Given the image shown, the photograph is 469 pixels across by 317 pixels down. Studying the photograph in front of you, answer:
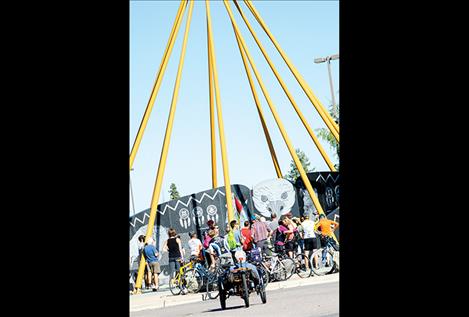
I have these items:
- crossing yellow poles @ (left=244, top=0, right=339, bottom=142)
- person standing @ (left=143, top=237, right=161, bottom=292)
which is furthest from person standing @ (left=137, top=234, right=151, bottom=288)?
crossing yellow poles @ (left=244, top=0, right=339, bottom=142)

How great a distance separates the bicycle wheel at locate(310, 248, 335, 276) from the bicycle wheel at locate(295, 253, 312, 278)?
121 millimetres

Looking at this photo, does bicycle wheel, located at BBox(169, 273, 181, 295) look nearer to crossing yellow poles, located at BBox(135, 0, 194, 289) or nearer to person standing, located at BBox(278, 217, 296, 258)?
crossing yellow poles, located at BBox(135, 0, 194, 289)

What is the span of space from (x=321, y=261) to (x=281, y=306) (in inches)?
218

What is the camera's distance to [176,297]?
50.9 feet

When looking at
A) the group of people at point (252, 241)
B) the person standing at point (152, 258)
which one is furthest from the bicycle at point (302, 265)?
the person standing at point (152, 258)

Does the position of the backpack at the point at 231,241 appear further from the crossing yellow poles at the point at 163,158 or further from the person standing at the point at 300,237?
the crossing yellow poles at the point at 163,158

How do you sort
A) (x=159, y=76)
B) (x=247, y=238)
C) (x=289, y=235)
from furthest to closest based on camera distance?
(x=159, y=76), (x=289, y=235), (x=247, y=238)

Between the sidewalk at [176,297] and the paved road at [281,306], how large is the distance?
17.1 inches

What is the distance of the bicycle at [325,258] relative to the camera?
1725 cm

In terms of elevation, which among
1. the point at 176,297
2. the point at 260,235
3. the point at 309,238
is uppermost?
the point at 260,235

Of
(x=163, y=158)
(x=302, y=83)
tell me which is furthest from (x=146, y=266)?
(x=302, y=83)

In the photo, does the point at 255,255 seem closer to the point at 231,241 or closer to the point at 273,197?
the point at 231,241

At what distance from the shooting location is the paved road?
1103cm
